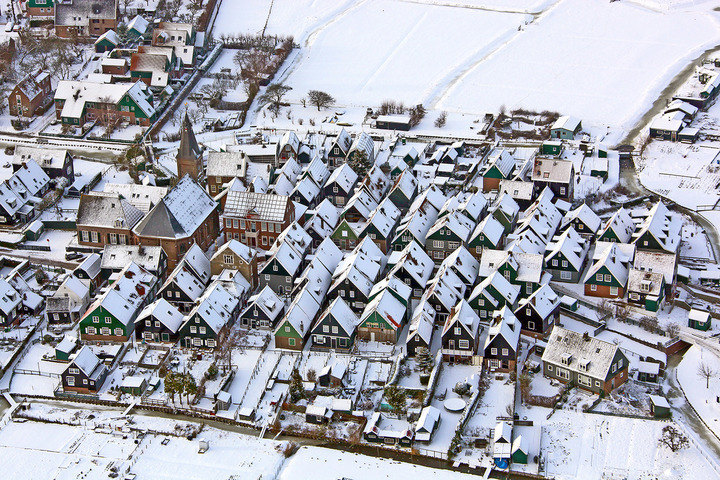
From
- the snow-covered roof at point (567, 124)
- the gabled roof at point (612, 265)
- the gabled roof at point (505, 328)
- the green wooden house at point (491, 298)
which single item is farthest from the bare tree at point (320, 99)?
the gabled roof at point (505, 328)

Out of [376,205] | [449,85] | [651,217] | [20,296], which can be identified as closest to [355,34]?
[449,85]

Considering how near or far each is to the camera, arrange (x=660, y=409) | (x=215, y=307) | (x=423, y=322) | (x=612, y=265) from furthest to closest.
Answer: (x=612, y=265), (x=215, y=307), (x=423, y=322), (x=660, y=409)

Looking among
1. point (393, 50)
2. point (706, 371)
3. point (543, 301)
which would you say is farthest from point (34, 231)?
point (393, 50)

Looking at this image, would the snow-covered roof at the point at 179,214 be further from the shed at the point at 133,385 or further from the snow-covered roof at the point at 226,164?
the shed at the point at 133,385

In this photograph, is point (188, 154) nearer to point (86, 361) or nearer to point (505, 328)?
point (86, 361)

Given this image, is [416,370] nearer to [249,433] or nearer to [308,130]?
[249,433]

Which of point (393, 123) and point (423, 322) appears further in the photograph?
point (393, 123)
